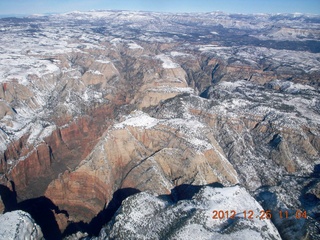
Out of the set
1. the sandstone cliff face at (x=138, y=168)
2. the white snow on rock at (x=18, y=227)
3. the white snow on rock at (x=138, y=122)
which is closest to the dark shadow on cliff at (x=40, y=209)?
the sandstone cliff face at (x=138, y=168)

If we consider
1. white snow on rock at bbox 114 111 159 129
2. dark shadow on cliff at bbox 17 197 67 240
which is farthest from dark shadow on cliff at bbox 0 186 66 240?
white snow on rock at bbox 114 111 159 129

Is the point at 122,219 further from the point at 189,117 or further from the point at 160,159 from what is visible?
the point at 189,117

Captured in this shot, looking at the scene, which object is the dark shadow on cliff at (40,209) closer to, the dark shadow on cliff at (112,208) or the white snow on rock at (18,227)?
the dark shadow on cliff at (112,208)

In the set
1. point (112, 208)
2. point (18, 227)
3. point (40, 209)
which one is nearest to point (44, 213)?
point (40, 209)

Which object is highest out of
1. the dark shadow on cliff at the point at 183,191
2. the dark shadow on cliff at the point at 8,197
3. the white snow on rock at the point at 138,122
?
the white snow on rock at the point at 138,122

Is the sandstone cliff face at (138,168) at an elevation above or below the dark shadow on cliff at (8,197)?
above

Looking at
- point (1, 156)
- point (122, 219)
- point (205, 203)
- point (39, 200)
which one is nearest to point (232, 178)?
point (205, 203)

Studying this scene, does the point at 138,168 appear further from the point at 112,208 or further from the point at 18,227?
the point at 18,227
